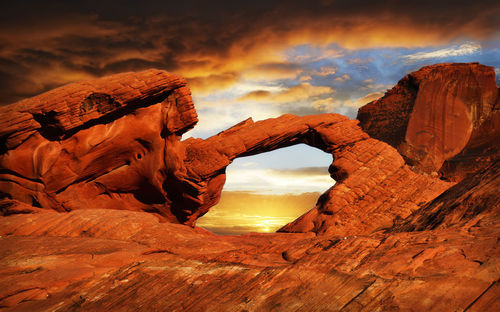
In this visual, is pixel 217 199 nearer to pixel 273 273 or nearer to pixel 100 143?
pixel 100 143

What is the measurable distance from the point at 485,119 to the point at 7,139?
28175 millimetres

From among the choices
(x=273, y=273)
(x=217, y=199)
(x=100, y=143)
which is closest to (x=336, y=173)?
(x=217, y=199)

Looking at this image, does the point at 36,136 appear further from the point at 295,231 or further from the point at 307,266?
the point at 307,266

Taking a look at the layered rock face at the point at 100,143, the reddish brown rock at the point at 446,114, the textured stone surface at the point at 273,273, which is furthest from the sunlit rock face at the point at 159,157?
the textured stone surface at the point at 273,273

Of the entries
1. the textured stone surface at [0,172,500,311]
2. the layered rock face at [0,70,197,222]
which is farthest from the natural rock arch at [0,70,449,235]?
the textured stone surface at [0,172,500,311]

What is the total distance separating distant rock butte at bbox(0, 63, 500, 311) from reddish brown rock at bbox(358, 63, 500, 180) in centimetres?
9

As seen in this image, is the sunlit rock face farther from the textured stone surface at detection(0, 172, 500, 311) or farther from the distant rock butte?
the textured stone surface at detection(0, 172, 500, 311)

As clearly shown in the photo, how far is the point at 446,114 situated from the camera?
984 inches

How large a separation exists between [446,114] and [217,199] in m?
16.1

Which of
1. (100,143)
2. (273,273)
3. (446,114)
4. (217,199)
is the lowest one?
(217,199)

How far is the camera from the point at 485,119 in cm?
2542

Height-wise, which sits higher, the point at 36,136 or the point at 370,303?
the point at 36,136

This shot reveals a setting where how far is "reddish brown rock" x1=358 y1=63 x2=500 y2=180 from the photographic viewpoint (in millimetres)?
24344

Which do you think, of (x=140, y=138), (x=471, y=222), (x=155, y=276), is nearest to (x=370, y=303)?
(x=471, y=222)
